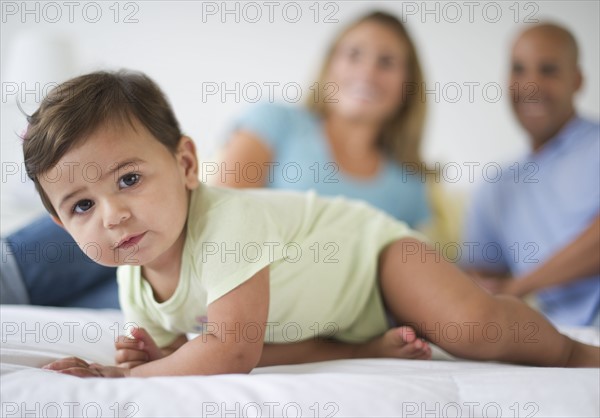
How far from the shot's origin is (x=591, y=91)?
2.12m

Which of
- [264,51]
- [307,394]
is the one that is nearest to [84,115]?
[307,394]

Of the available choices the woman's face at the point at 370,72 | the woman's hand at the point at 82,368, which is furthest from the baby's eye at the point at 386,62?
the woman's hand at the point at 82,368

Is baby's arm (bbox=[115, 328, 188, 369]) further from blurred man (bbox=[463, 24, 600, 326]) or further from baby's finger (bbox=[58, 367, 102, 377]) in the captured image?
blurred man (bbox=[463, 24, 600, 326])

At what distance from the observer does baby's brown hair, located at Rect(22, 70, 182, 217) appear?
31.1 inches

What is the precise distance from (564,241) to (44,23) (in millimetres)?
1942

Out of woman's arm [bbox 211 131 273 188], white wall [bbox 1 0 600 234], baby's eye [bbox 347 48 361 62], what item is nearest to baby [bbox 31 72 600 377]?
woman's arm [bbox 211 131 273 188]

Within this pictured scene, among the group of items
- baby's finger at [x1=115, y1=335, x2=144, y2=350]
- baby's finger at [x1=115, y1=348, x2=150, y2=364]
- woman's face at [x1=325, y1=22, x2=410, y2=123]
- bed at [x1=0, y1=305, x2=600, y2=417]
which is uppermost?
woman's face at [x1=325, y1=22, x2=410, y2=123]

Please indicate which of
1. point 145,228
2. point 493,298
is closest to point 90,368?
point 145,228

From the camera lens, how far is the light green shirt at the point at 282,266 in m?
0.88

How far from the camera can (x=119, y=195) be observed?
800 millimetres

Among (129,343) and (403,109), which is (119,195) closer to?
(129,343)

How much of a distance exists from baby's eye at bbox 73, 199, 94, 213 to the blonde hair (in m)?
1.09

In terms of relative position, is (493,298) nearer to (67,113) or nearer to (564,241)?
(564,241)

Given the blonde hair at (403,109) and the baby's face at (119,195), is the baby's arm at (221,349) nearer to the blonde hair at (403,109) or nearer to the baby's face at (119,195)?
the baby's face at (119,195)
